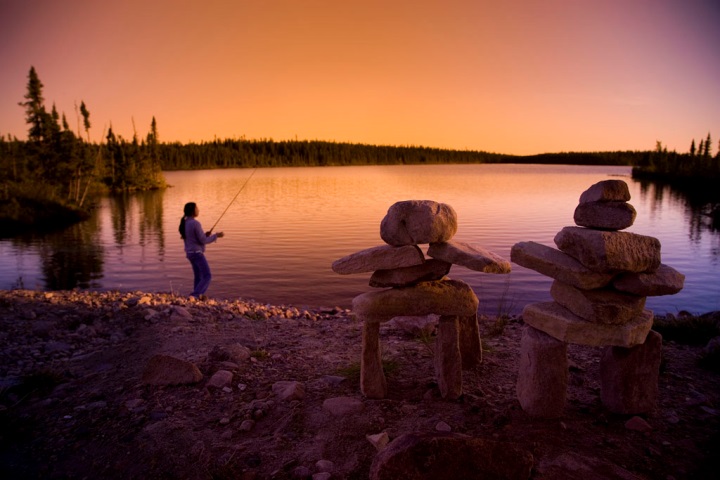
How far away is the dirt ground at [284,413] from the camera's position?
15.3 ft

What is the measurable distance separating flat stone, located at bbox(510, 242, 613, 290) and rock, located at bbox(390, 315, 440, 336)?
3.01m

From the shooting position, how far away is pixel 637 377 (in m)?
5.38

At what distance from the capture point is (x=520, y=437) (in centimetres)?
496

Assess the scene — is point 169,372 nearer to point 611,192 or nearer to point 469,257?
point 469,257

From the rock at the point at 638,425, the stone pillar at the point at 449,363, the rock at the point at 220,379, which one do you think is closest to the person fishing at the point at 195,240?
the rock at the point at 220,379

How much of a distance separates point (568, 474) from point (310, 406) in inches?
119

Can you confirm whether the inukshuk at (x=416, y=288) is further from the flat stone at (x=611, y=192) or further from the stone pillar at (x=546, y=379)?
the flat stone at (x=611, y=192)

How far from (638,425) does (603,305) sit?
142 centimetres

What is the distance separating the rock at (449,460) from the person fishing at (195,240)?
28.5 feet

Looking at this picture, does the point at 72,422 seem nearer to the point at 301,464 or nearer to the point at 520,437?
the point at 301,464

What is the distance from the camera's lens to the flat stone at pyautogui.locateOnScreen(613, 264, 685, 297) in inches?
201

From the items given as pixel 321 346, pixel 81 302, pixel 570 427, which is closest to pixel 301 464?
pixel 570 427

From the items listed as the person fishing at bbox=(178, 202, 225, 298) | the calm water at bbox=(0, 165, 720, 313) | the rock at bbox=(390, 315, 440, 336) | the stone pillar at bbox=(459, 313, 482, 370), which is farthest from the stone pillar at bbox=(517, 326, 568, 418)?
the person fishing at bbox=(178, 202, 225, 298)

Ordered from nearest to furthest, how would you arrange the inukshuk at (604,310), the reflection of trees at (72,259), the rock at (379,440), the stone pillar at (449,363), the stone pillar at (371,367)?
the rock at (379,440) < the inukshuk at (604,310) < the stone pillar at (449,363) < the stone pillar at (371,367) < the reflection of trees at (72,259)
